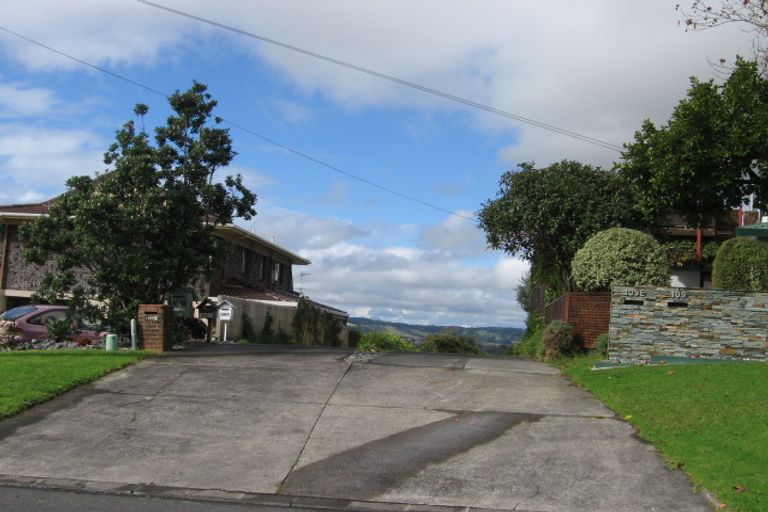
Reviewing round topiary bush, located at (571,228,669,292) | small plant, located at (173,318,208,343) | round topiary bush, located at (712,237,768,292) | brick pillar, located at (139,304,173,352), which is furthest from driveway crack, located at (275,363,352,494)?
round topiary bush, located at (712,237,768,292)

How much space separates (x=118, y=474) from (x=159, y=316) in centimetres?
791

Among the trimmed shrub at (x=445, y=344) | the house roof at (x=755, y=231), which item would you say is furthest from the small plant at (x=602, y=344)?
the house roof at (x=755, y=231)

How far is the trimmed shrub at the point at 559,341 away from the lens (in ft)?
56.3

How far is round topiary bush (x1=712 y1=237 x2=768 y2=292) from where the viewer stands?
15938mm

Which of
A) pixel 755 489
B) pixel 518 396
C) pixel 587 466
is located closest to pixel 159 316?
pixel 518 396

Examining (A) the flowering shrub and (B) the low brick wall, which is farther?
(B) the low brick wall

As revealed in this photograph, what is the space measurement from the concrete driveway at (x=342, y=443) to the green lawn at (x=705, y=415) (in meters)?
0.30

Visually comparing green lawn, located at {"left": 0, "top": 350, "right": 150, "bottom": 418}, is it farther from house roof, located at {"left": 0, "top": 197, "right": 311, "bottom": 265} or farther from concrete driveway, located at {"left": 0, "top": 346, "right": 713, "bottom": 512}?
house roof, located at {"left": 0, "top": 197, "right": 311, "bottom": 265}

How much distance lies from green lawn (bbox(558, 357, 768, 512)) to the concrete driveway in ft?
0.99

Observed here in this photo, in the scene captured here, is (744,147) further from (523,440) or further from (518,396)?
(523,440)

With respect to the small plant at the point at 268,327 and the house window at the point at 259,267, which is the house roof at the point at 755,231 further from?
the house window at the point at 259,267

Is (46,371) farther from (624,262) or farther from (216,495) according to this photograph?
(624,262)

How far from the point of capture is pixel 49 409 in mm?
10922

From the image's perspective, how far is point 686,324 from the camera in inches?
601
